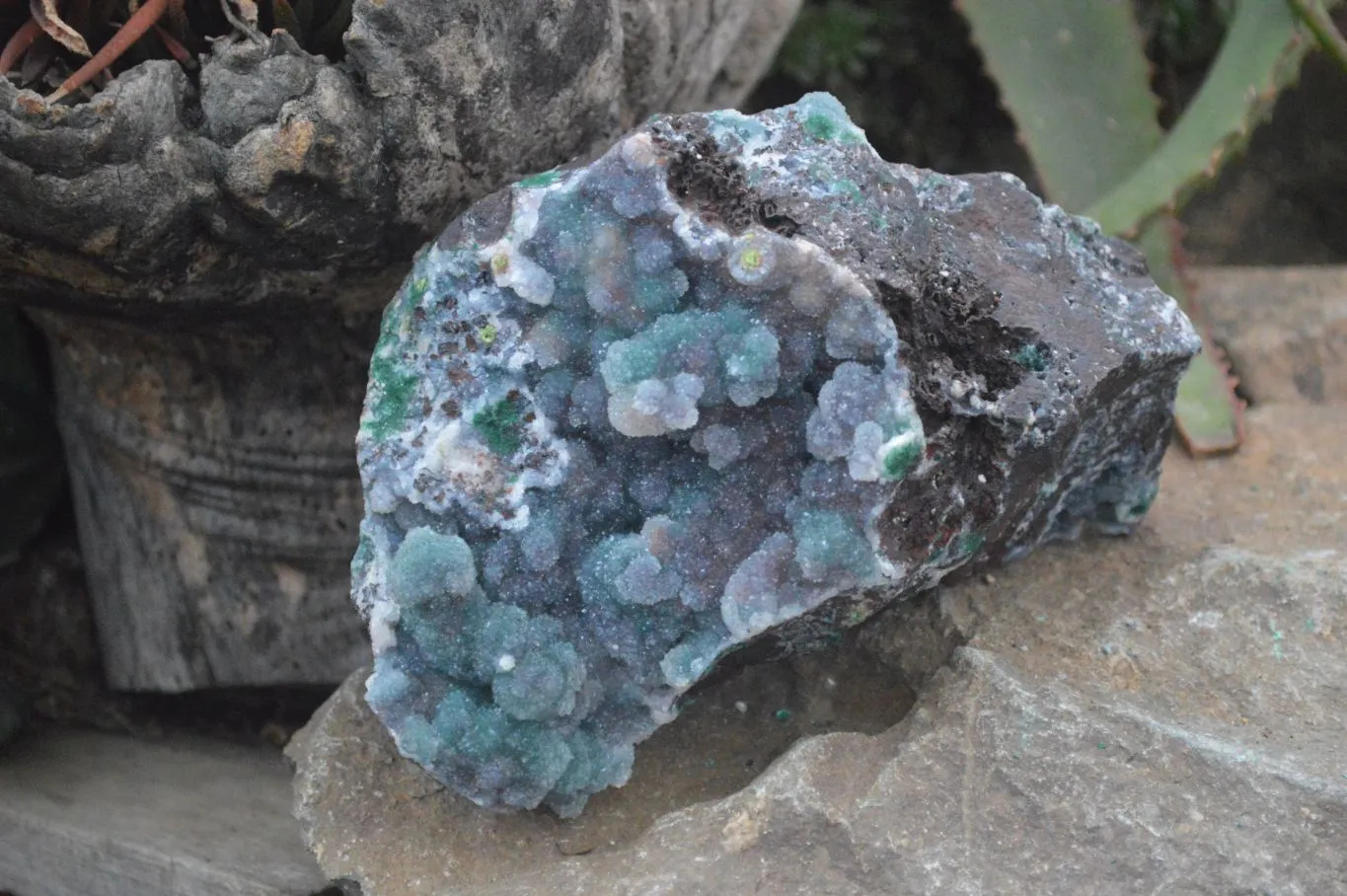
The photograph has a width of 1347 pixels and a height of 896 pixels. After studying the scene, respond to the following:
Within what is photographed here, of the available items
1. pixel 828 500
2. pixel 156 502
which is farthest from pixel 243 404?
pixel 828 500

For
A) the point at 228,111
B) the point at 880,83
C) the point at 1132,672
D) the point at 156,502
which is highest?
the point at 228,111

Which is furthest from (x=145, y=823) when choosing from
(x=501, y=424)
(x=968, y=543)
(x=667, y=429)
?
(x=968, y=543)

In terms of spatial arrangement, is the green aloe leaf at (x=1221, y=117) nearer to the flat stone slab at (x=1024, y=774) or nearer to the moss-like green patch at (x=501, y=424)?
the flat stone slab at (x=1024, y=774)

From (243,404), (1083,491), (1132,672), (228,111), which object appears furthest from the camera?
(243,404)

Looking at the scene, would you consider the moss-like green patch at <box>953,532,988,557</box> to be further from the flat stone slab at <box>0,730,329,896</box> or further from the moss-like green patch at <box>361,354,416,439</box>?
the flat stone slab at <box>0,730,329,896</box>

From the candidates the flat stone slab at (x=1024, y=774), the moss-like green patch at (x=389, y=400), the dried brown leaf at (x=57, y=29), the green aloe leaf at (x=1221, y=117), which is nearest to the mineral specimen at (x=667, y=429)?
the moss-like green patch at (x=389, y=400)

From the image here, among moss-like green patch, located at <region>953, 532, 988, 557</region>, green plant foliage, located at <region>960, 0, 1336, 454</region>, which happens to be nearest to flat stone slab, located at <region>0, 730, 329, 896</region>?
→ moss-like green patch, located at <region>953, 532, 988, 557</region>

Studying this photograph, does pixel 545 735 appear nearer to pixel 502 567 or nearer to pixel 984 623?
pixel 502 567
